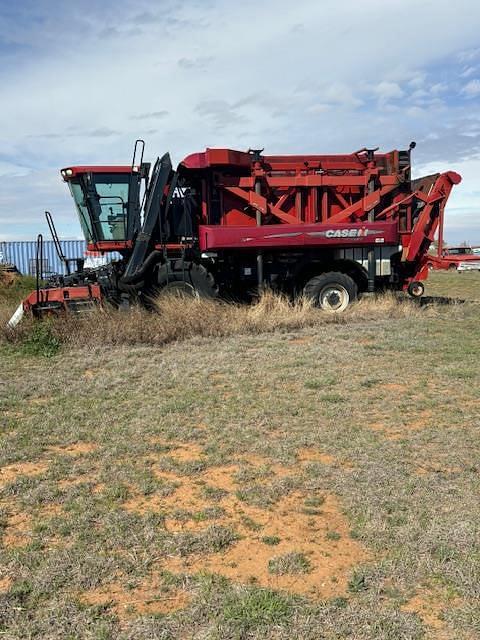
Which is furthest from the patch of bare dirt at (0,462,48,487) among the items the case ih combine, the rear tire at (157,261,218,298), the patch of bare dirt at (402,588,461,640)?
the rear tire at (157,261,218,298)

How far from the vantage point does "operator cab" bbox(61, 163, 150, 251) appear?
459 inches

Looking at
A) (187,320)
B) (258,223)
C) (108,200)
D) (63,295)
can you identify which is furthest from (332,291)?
(63,295)

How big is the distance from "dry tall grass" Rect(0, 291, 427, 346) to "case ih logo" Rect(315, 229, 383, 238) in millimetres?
1447

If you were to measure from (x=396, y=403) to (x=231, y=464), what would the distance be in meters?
2.14

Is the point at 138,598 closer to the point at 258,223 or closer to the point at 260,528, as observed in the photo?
the point at 260,528

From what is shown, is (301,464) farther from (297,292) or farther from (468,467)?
(297,292)

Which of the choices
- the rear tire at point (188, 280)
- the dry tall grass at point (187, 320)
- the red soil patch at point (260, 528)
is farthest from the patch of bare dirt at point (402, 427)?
the rear tire at point (188, 280)

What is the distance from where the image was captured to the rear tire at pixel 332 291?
12.2 metres

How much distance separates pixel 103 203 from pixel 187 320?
366 centimetres

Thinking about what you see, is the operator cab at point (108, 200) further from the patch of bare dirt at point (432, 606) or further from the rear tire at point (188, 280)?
the patch of bare dirt at point (432, 606)

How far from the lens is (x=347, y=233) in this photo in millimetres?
12188

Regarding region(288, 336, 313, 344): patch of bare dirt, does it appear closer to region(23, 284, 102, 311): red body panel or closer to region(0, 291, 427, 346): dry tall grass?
region(0, 291, 427, 346): dry tall grass

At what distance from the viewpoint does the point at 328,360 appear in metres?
7.76

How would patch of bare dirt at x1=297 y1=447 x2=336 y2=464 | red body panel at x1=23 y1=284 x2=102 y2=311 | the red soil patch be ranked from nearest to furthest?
the red soil patch → patch of bare dirt at x1=297 y1=447 x2=336 y2=464 → red body panel at x1=23 y1=284 x2=102 y2=311
